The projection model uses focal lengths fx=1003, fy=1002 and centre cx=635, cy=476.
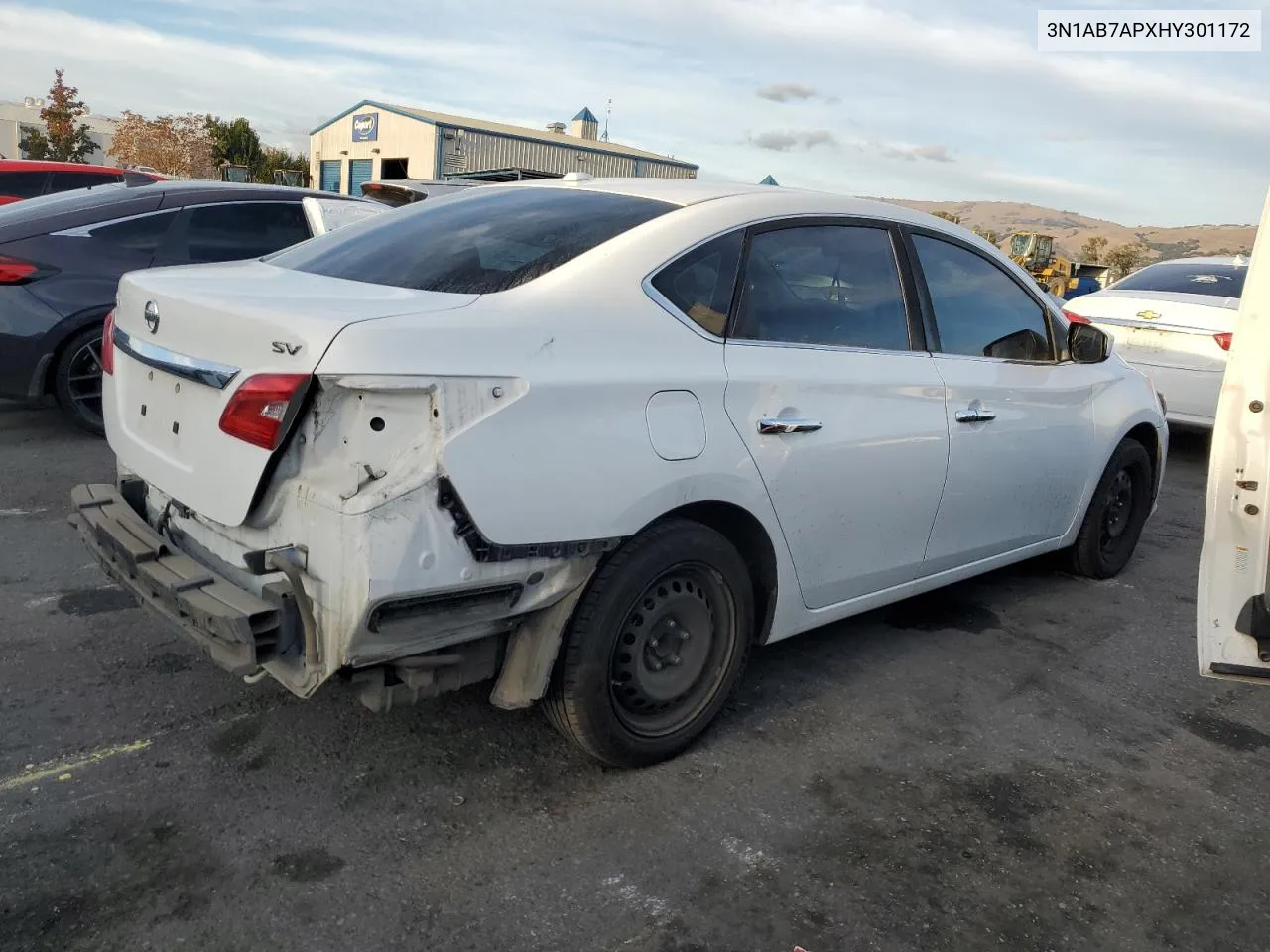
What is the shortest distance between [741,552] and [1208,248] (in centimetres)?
7371

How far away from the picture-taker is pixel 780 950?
233 centimetres

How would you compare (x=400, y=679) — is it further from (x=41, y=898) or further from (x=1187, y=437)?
(x=1187, y=437)

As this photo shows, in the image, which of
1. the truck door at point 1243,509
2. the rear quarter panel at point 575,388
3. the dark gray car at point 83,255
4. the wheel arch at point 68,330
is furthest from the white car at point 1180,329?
the wheel arch at point 68,330

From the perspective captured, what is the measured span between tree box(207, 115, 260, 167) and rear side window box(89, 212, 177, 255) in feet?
139

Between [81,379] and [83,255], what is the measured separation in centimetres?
76

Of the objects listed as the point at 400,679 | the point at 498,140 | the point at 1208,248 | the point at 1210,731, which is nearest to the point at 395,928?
the point at 400,679

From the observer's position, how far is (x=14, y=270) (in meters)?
5.93

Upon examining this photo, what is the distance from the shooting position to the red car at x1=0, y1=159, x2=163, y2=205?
10508 mm

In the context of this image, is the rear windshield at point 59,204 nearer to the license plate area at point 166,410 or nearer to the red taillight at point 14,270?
the red taillight at point 14,270

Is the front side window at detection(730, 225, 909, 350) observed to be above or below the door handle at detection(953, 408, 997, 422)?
above

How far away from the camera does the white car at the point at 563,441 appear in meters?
2.35

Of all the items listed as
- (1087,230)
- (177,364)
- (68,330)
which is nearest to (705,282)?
(177,364)

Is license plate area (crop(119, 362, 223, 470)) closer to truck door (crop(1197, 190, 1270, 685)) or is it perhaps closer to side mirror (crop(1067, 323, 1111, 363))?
truck door (crop(1197, 190, 1270, 685))

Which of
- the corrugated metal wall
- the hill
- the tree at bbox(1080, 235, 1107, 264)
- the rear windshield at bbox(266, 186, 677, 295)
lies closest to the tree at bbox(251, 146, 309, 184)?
the corrugated metal wall
